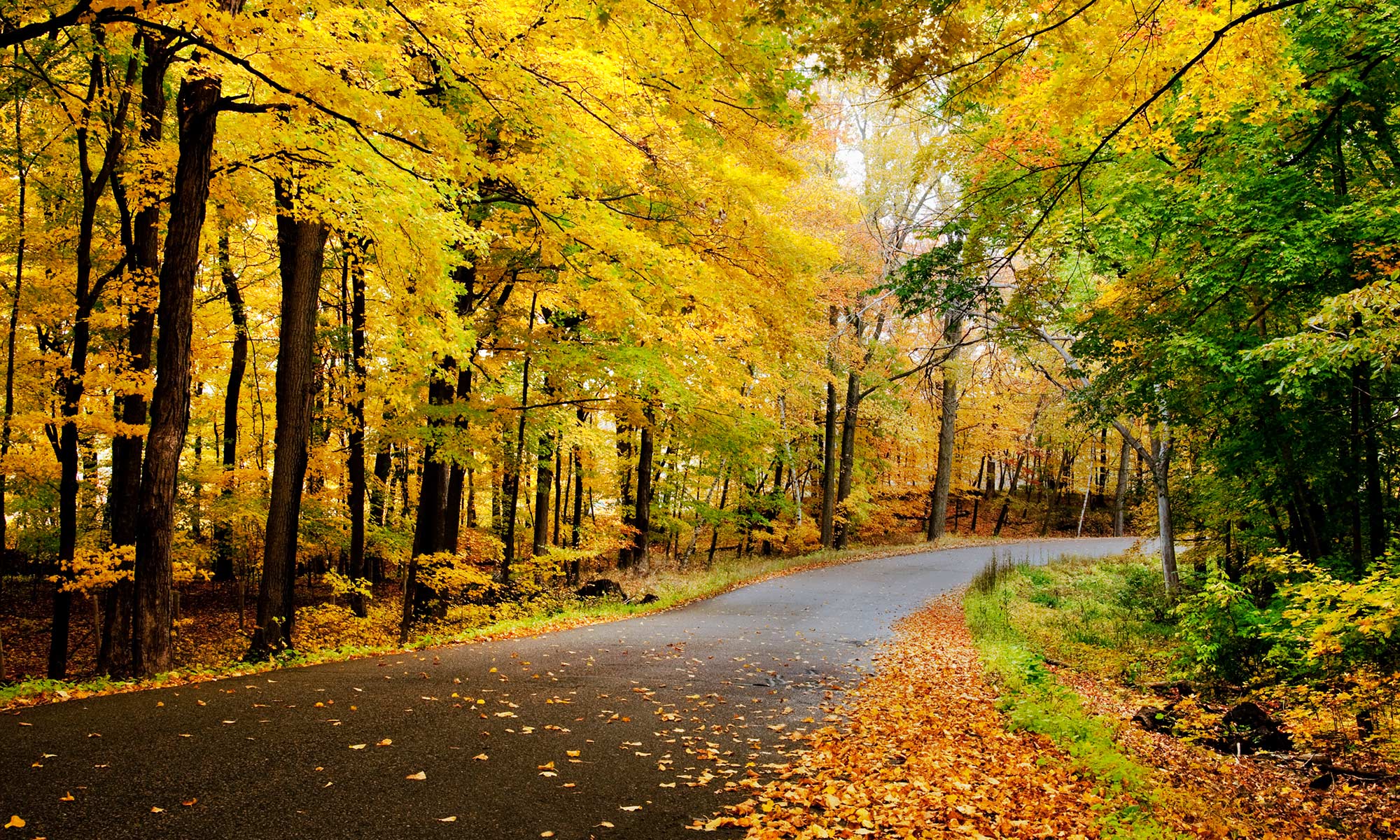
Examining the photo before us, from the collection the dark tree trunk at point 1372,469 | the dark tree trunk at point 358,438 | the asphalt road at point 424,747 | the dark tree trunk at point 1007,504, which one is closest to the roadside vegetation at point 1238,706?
the dark tree trunk at point 1372,469

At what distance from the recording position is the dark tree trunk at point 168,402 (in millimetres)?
7254

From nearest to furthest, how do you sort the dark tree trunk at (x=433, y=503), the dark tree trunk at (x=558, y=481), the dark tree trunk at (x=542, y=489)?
the dark tree trunk at (x=433, y=503)
the dark tree trunk at (x=542, y=489)
the dark tree trunk at (x=558, y=481)

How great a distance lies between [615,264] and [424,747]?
566cm

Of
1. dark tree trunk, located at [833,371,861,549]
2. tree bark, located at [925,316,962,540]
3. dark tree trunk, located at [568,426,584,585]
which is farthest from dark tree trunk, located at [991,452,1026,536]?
dark tree trunk, located at [568,426,584,585]

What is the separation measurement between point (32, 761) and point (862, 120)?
2397 cm

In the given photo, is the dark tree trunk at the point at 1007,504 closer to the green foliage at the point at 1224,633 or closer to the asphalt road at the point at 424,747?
the green foliage at the point at 1224,633

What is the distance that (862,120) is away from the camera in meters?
23.0

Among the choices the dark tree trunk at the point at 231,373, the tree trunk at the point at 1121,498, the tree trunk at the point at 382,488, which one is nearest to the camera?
the dark tree trunk at the point at 231,373

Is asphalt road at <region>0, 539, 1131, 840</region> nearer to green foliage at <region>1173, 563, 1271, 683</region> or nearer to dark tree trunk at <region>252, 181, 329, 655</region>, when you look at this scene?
dark tree trunk at <region>252, 181, 329, 655</region>

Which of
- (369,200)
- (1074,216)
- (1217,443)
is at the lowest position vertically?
(1217,443)

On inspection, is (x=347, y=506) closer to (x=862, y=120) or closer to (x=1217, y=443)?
(x=1217, y=443)

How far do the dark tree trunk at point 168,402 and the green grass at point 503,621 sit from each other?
53 centimetres

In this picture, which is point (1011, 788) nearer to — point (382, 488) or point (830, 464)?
point (382, 488)

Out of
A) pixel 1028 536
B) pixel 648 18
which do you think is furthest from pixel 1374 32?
pixel 1028 536
